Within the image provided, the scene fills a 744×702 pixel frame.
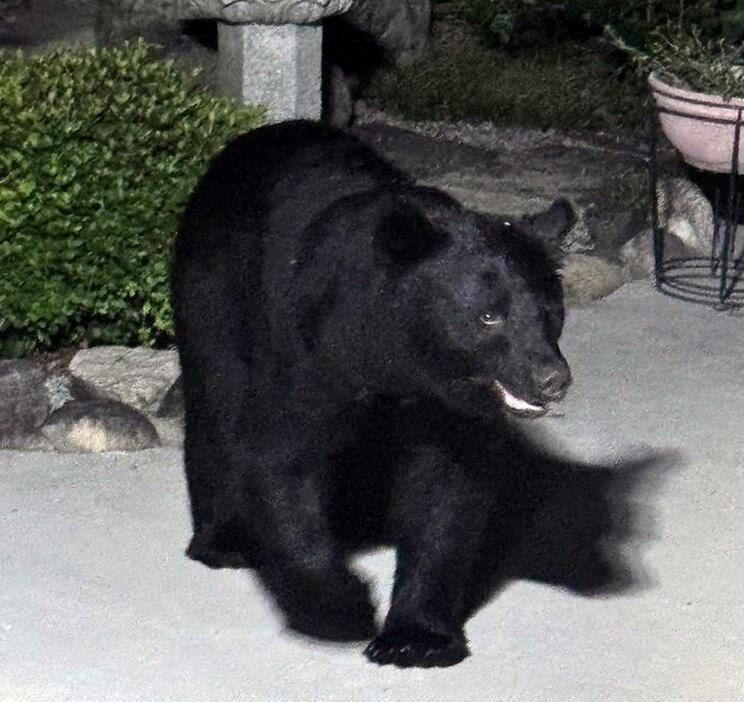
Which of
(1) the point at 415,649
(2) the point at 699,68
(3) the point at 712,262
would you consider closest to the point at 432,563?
(1) the point at 415,649

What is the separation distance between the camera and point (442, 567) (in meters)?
4.64

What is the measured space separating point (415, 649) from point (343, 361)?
79cm

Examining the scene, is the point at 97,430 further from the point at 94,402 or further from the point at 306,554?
the point at 306,554

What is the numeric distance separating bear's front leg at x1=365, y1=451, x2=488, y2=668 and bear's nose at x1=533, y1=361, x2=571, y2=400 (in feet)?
1.78

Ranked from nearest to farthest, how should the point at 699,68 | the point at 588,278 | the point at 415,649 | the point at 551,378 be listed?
the point at 551,378 → the point at 415,649 → the point at 699,68 → the point at 588,278

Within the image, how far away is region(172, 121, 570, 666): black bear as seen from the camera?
4.24m

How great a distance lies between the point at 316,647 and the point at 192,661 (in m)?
0.34

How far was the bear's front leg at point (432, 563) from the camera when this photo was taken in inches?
180

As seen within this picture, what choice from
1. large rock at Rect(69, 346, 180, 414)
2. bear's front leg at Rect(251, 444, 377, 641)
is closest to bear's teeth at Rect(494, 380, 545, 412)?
bear's front leg at Rect(251, 444, 377, 641)

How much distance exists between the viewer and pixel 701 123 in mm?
7727

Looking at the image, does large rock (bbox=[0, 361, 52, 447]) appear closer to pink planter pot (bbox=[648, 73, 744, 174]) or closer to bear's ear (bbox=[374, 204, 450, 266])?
bear's ear (bbox=[374, 204, 450, 266])

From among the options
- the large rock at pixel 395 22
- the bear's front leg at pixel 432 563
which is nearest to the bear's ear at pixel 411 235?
the bear's front leg at pixel 432 563

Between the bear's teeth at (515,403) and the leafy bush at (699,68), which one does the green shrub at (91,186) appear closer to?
the leafy bush at (699,68)

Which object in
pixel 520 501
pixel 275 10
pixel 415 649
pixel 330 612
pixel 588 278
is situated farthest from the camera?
pixel 588 278
